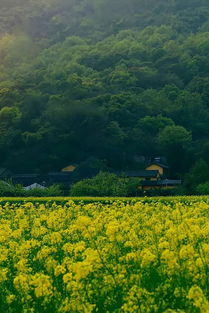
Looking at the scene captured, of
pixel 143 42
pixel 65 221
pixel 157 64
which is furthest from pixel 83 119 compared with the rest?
pixel 65 221

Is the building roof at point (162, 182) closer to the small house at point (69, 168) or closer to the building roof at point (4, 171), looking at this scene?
the small house at point (69, 168)

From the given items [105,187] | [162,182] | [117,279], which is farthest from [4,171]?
[117,279]

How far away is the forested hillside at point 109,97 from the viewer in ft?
169

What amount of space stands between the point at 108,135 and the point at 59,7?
6181cm

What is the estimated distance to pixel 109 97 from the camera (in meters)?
55.8

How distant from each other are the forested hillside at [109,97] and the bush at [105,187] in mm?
9152

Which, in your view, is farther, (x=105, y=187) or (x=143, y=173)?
(x=143, y=173)

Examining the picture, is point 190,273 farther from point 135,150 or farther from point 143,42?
point 143,42

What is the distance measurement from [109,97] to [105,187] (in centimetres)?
2351

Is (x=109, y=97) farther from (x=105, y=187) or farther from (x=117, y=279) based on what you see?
(x=117, y=279)

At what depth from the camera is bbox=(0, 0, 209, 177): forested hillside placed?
51469mm

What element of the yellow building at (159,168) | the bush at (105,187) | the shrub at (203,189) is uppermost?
the yellow building at (159,168)

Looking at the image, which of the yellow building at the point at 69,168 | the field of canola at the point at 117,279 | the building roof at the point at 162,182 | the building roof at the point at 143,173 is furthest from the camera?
the yellow building at the point at 69,168

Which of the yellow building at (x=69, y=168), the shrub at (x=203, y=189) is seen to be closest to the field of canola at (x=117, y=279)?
the shrub at (x=203, y=189)
